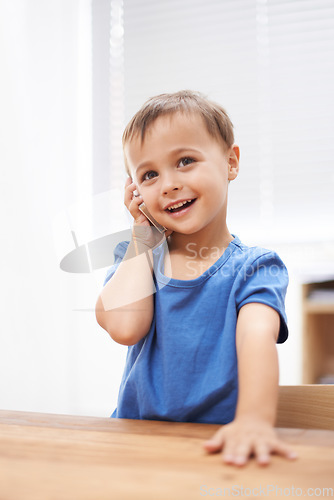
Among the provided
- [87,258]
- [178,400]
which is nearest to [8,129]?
[87,258]

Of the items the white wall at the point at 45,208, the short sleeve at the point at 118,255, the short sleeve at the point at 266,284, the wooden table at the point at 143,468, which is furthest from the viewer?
the white wall at the point at 45,208

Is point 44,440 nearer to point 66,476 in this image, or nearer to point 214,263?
point 66,476

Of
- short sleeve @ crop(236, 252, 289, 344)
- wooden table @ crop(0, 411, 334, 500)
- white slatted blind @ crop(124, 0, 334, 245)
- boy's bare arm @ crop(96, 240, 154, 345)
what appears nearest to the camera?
wooden table @ crop(0, 411, 334, 500)

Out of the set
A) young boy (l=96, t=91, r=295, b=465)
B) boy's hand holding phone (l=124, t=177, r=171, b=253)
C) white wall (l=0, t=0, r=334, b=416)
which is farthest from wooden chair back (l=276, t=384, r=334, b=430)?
white wall (l=0, t=0, r=334, b=416)

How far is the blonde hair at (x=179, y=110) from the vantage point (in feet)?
2.72

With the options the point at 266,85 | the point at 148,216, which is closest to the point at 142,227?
the point at 148,216

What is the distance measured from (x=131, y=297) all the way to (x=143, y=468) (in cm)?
45

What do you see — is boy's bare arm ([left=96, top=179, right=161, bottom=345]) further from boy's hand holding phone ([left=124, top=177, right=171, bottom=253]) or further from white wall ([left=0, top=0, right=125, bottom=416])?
white wall ([left=0, top=0, right=125, bottom=416])

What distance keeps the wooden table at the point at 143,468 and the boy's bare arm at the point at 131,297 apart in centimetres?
29

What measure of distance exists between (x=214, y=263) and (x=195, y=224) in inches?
3.0

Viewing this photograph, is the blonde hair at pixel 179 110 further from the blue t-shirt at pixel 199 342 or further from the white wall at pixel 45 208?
the white wall at pixel 45 208

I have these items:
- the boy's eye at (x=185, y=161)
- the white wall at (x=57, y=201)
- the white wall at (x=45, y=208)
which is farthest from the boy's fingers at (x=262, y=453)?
the white wall at (x=45, y=208)

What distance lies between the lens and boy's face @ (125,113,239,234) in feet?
2.62

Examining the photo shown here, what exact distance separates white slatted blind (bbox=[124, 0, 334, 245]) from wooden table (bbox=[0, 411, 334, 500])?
1.97 meters
